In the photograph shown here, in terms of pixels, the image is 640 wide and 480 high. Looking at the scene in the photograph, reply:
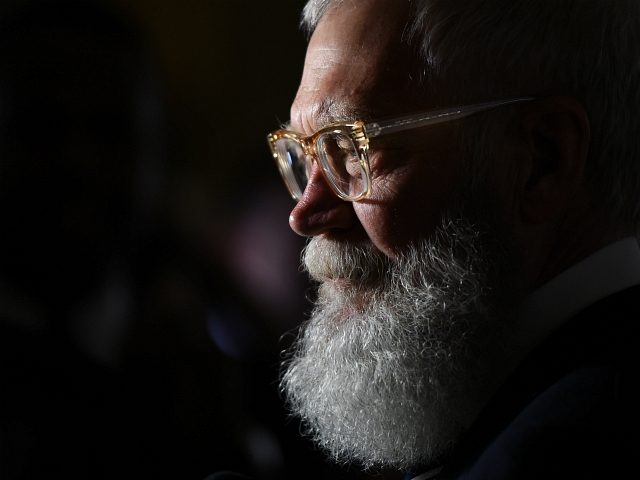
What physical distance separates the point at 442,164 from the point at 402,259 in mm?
159

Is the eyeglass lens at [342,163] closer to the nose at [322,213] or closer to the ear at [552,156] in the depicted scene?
the nose at [322,213]

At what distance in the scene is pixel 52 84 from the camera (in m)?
1.94

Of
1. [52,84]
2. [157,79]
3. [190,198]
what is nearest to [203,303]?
[190,198]

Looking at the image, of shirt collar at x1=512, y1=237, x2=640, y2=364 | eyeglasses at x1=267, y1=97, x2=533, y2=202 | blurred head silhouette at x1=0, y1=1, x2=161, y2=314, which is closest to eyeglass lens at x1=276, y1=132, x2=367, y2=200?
eyeglasses at x1=267, y1=97, x2=533, y2=202

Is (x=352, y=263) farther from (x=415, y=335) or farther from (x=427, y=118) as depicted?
(x=427, y=118)

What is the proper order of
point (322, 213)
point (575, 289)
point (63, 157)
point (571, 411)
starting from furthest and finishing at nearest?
point (63, 157)
point (322, 213)
point (575, 289)
point (571, 411)

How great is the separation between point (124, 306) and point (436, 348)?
49.3 inches

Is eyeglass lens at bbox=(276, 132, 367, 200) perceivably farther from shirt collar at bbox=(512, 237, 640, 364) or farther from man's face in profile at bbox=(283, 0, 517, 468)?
shirt collar at bbox=(512, 237, 640, 364)

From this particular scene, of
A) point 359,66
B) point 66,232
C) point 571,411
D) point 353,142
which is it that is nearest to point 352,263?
point 353,142

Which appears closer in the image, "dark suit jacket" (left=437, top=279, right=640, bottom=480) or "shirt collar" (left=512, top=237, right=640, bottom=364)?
"dark suit jacket" (left=437, top=279, right=640, bottom=480)

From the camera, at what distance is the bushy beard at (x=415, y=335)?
1201mm

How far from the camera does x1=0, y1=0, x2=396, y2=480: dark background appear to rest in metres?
1.74

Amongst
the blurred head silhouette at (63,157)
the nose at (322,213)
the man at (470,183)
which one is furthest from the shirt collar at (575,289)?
the blurred head silhouette at (63,157)

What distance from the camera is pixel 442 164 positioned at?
1.21 metres
